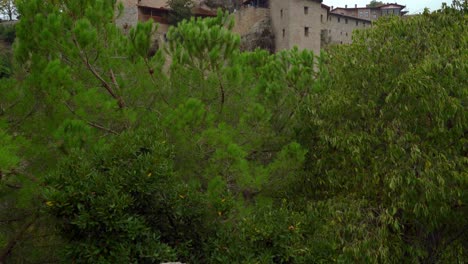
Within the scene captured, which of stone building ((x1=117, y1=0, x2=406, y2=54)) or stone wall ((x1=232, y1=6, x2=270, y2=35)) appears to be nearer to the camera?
stone building ((x1=117, y1=0, x2=406, y2=54))

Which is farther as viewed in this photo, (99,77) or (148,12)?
(148,12)

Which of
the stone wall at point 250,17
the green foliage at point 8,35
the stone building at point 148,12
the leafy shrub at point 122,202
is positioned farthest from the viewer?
the stone wall at point 250,17

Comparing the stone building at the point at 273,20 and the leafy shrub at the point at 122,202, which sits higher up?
the stone building at the point at 273,20

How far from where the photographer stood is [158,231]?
19.7 feet

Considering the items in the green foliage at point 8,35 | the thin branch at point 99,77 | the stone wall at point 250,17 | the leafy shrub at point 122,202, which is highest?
the stone wall at point 250,17

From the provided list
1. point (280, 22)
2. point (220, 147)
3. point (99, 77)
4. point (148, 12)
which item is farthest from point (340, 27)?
point (99, 77)

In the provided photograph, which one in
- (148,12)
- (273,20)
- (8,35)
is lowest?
(8,35)

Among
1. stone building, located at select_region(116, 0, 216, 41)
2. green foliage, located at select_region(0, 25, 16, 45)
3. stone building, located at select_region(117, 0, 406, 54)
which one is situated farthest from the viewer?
stone building, located at select_region(116, 0, 216, 41)

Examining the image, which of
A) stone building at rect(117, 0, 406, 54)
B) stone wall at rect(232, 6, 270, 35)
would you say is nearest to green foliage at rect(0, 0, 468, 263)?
stone building at rect(117, 0, 406, 54)

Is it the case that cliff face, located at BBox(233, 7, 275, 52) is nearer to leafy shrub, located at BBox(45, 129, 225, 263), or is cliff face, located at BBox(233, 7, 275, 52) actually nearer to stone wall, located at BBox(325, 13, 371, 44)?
stone wall, located at BBox(325, 13, 371, 44)

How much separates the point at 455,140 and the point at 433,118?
0.50 meters

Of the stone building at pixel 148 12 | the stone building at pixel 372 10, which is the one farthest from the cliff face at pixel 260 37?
the stone building at pixel 372 10

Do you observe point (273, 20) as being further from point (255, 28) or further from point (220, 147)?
point (220, 147)

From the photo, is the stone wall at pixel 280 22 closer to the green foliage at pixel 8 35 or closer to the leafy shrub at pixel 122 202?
the green foliage at pixel 8 35
